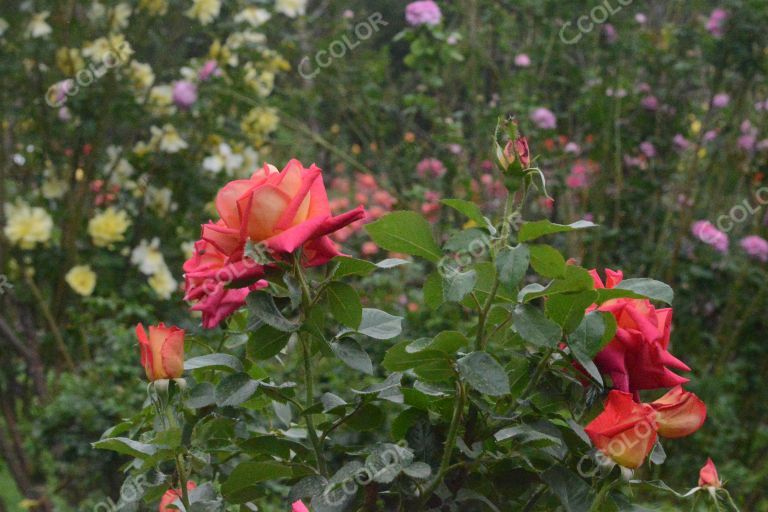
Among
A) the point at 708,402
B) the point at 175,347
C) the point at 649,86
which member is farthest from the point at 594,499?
the point at 649,86

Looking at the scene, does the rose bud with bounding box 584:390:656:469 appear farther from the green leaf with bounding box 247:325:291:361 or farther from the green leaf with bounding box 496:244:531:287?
the green leaf with bounding box 247:325:291:361

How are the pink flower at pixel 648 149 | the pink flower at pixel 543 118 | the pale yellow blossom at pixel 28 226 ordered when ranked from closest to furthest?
the pale yellow blossom at pixel 28 226 < the pink flower at pixel 543 118 < the pink flower at pixel 648 149

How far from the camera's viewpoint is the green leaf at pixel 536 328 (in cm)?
62

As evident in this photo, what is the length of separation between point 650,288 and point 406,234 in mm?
171

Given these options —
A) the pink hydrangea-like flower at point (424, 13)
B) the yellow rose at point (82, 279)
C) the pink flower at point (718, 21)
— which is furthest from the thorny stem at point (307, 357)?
the pink flower at point (718, 21)

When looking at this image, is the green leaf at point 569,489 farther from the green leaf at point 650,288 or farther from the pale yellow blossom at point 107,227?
the pale yellow blossom at point 107,227

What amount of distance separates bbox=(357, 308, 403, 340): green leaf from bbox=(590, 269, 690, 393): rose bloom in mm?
150

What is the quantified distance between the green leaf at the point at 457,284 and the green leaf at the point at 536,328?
42 millimetres

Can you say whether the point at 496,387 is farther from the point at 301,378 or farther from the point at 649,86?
the point at 649,86

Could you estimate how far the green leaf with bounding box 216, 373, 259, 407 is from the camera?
2.11ft

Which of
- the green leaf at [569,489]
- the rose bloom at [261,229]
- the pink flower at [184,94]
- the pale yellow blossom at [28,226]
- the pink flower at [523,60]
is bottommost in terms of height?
the pink flower at [523,60]

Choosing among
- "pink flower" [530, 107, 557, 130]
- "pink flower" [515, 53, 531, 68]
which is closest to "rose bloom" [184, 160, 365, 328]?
"pink flower" [530, 107, 557, 130]

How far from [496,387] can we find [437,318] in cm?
212

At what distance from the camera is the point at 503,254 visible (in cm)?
61
